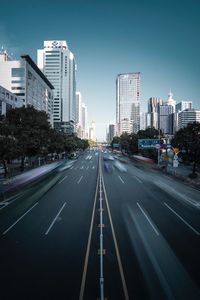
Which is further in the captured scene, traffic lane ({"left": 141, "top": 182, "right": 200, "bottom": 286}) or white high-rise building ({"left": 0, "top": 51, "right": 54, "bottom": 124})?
white high-rise building ({"left": 0, "top": 51, "right": 54, "bottom": 124})

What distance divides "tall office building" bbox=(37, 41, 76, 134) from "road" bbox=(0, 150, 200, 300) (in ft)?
525

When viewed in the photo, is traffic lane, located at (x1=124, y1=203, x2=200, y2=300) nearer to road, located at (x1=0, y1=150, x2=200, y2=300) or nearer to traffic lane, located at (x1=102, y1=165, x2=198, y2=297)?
road, located at (x1=0, y1=150, x2=200, y2=300)

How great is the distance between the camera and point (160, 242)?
12500 mm

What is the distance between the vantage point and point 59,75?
18250 cm

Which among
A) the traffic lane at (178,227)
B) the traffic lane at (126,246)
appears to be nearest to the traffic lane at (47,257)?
the traffic lane at (126,246)

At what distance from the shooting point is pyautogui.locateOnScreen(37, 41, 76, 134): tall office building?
6983 inches

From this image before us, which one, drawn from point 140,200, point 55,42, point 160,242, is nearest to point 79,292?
point 160,242

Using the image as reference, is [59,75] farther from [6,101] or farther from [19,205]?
[19,205]

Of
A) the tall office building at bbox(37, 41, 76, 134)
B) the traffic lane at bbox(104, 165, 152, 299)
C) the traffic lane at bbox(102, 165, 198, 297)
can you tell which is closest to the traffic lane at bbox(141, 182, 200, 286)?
the traffic lane at bbox(102, 165, 198, 297)

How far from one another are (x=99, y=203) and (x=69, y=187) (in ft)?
29.8

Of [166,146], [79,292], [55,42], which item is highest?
[55,42]

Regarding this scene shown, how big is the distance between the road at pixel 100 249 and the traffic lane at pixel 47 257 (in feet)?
0.11

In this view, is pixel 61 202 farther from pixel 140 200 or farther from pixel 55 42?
pixel 55 42

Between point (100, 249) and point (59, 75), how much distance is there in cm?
18726
